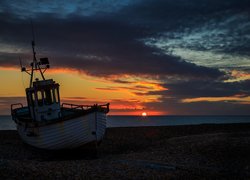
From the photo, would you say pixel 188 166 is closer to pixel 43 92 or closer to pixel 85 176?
pixel 85 176

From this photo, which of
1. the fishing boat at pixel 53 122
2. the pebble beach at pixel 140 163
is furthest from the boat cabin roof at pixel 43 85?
the pebble beach at pixel 140 163

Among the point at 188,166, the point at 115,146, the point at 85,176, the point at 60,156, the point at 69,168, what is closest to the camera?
the point at 85,176

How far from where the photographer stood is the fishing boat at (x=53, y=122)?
70.6 feet

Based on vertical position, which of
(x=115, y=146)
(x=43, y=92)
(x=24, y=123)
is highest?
(x=43, y=92)

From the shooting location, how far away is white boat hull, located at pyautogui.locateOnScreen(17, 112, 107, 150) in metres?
21.5

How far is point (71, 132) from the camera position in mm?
21531

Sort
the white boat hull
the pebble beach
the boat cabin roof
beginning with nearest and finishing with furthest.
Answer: the pebble beach, the white boat hull, the boat cabin roof

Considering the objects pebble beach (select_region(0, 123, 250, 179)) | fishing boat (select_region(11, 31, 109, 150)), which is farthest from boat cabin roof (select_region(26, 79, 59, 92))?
pebble beach (select_region(0, 123, 250, 179))

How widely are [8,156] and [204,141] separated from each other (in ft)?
39.5

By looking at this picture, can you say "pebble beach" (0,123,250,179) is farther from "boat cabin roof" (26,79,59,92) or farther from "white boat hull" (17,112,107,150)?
"boat cabin roof" (26,79,59,92)

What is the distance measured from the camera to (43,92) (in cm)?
2495

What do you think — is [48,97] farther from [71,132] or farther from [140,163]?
[140,163]

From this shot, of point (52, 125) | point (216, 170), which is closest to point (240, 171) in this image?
point (216, 170)

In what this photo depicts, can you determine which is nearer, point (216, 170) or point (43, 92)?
point (216, 170)
